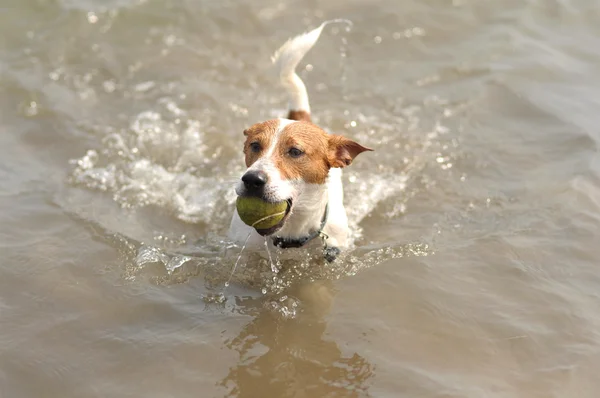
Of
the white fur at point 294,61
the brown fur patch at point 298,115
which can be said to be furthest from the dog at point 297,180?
the white fur at point 294,61

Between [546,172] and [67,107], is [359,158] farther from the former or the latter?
[67,107]

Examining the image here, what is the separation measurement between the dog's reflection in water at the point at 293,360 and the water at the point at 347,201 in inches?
0.5

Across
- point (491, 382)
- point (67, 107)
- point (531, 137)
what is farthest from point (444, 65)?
point (491, 382)

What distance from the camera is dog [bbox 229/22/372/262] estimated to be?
13.3 ft

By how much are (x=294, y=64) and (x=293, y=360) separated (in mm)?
2345

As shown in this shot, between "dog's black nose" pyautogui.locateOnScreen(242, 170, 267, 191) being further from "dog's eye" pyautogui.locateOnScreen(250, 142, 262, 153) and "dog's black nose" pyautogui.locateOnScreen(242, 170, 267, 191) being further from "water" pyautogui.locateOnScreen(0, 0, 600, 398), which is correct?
"water" pyautogui.locateOnScreen(0, 0, 600, 398)

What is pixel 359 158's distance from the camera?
6.56 metres

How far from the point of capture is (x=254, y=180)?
3910 millimetres

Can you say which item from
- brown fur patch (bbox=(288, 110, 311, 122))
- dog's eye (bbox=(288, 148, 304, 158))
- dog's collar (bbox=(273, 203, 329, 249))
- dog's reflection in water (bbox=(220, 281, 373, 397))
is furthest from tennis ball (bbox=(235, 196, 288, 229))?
brown fur patch (bbox=(288, 110, 311, 122))

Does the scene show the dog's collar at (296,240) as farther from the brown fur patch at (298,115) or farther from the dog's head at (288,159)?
the brown fur patch at (298,115)

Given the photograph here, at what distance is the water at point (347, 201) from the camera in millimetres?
3967

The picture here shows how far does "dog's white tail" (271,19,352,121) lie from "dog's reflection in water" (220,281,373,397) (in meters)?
1.66

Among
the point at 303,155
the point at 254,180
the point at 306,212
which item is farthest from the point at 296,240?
the point at 254,180

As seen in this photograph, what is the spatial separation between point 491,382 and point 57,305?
267cm
